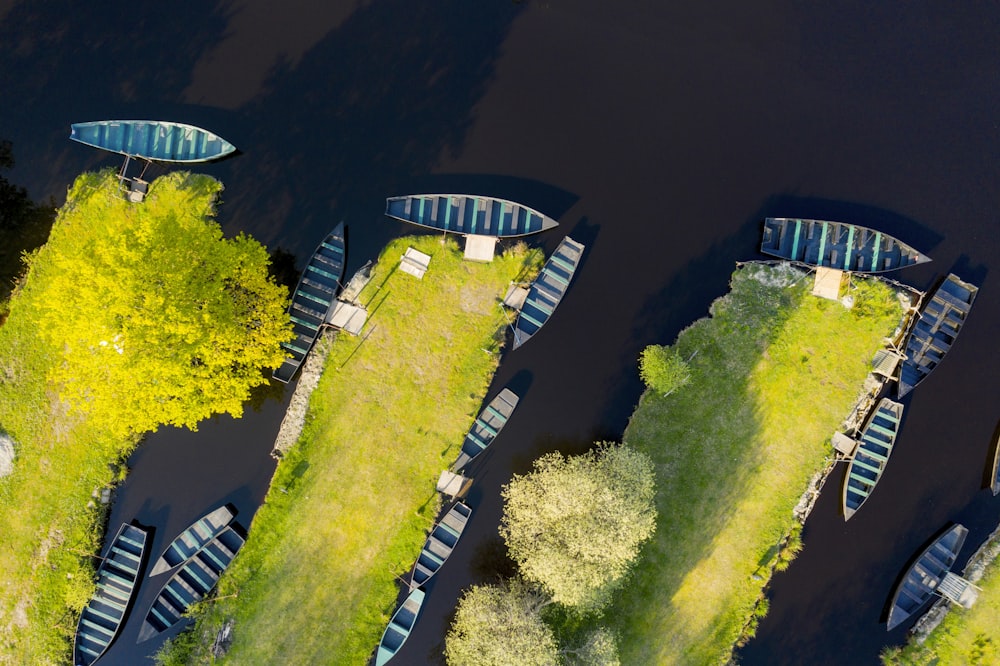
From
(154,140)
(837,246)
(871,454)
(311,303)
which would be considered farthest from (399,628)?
(837,246)

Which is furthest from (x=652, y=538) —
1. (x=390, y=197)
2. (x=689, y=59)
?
(x=689, y=59)

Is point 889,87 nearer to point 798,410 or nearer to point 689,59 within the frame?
point 689,59

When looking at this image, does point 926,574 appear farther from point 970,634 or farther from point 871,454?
point 871,454

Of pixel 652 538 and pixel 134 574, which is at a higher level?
pixel 652 538

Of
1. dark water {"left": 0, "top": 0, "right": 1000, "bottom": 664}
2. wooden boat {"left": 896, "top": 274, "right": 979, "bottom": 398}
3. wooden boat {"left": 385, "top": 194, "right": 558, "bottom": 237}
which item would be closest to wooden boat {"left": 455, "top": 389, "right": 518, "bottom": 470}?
dark water {"left": 0, "top": 0, "right": 1000, "bottom": 664}

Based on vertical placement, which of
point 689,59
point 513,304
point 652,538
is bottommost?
point 652,538
